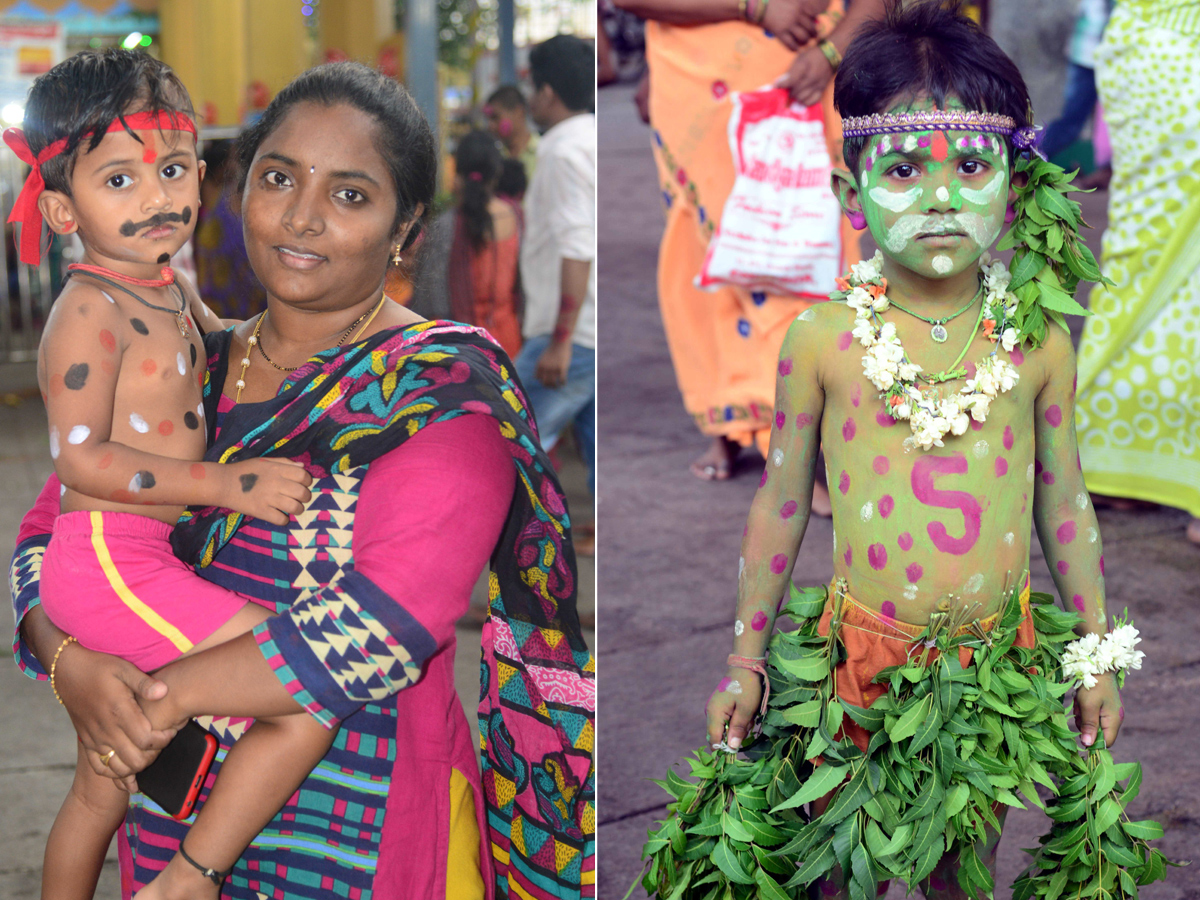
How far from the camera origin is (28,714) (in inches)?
139

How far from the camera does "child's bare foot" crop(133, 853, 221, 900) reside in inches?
60.8

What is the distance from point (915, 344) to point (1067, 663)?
0.55 m

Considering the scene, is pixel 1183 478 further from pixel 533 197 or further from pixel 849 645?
pixel 849 645

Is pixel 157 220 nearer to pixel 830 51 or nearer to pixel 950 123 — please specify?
pixel 950 123

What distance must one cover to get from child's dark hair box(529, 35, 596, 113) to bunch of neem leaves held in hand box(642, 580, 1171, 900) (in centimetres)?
144

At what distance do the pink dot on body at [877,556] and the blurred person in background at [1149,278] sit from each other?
2.92 meters

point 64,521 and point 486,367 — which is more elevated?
point 486,367

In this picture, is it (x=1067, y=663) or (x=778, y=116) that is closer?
(x=1067, y=663)

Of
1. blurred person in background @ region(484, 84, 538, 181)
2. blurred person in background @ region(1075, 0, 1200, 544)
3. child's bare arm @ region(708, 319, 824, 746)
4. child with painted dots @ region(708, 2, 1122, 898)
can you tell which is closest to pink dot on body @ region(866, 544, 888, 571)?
child with painted dots @ region(708, 2, 1122, 898)

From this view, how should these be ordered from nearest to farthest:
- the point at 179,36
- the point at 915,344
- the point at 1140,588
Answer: the point at 179,36 → the point at 915,344 → the point at 1140,588

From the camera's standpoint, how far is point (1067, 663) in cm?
202

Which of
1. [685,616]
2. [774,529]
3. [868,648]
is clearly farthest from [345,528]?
[685,616]

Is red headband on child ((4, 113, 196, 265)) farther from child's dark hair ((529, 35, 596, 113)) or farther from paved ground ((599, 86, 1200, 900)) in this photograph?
child's dark hair ((529, 35, 596, 113))

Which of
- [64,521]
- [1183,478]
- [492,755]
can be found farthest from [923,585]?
[1183,478]
